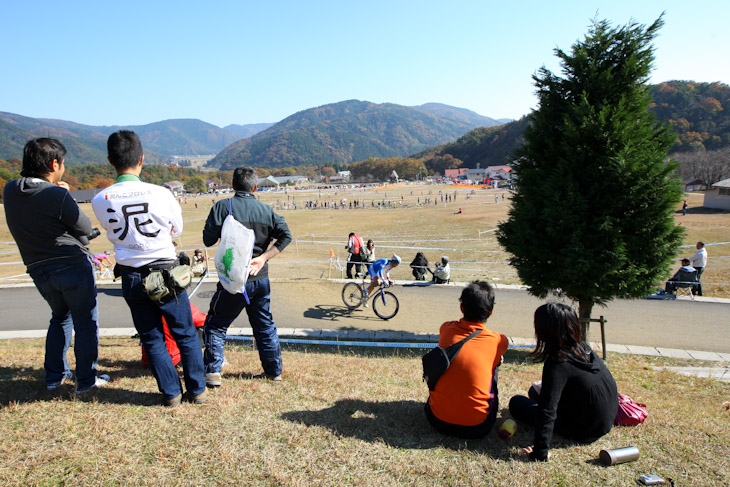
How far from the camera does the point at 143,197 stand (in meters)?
2.92

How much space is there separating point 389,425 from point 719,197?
1744 inches

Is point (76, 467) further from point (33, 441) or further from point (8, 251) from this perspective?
point (8, 251)

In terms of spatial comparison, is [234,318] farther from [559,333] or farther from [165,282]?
[559,333]

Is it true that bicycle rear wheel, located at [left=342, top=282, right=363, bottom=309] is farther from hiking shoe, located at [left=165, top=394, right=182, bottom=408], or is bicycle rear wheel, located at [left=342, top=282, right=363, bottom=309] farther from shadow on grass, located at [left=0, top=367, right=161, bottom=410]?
hiking shoe, located at [left=165, top=394, right=182, bottom=408]

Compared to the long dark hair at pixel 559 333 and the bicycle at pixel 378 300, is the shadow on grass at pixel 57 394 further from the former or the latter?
the bicycle at pixel 378 300

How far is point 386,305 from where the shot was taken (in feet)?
30.8

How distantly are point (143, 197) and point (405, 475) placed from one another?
104 inches

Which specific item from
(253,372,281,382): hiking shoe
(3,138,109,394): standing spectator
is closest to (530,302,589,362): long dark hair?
(253,372,281,382): hiking shoe

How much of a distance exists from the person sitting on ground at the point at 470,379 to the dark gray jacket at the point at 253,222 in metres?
1.75

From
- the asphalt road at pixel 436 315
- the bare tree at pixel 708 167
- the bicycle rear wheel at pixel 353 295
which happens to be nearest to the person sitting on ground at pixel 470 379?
the asphalt road at pixel 436 315

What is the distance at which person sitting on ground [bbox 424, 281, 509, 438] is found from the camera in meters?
2.89

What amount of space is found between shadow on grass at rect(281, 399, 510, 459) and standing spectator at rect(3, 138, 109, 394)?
189 centimetres

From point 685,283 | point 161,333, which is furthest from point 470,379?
point 685,283

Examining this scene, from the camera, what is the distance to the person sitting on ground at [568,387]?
9.00 feet
